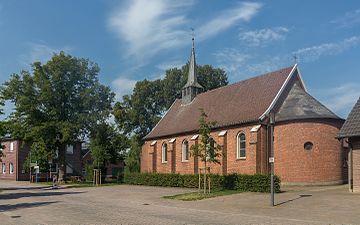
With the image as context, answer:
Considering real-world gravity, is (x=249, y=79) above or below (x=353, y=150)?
above

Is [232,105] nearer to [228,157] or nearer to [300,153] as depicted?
[228,157]

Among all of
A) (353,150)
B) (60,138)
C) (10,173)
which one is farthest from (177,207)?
(10,173)

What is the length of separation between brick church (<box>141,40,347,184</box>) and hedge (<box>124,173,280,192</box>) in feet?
13.5

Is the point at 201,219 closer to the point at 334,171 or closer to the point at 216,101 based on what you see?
the point at 334,171

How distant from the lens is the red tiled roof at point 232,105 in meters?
36.7

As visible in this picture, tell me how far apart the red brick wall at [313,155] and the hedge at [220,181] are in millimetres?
5787

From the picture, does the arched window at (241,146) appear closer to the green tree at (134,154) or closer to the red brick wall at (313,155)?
the red brick wall at (313,155)

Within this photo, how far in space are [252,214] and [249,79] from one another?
2613cm

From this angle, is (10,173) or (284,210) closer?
(284,210)

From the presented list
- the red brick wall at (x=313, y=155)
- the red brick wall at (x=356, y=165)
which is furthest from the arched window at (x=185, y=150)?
the red brick wall at (x=356, y=165)

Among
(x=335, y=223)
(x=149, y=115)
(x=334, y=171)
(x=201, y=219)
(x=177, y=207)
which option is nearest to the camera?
(x=335, y=223)

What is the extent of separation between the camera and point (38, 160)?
189 ft

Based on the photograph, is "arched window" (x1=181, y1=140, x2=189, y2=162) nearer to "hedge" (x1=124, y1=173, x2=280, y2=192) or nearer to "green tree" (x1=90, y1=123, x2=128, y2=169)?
"hedge" (x1=124, y1=173, x2=280, y2=192)

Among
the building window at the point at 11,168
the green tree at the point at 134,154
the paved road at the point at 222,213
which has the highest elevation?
the green tree at the point at 134,154
